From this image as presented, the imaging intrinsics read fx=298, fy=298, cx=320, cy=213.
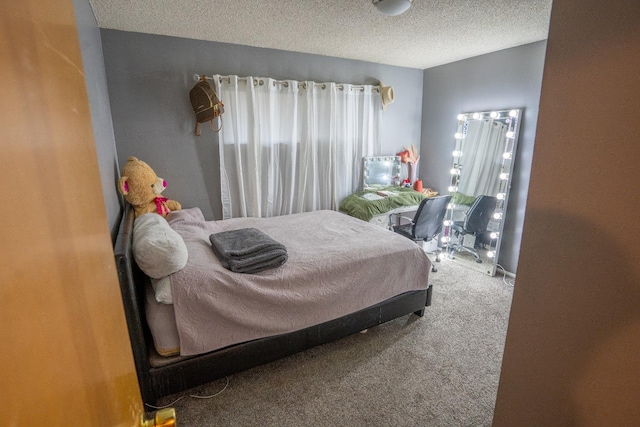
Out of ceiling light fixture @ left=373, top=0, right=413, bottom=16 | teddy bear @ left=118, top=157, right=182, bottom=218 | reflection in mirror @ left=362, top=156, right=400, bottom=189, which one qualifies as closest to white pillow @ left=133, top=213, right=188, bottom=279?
teddy bear @ left=118, top=157, right=182, bottom=218

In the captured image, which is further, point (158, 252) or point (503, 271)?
point (503, 271)

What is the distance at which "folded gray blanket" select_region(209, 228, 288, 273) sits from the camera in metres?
1.76

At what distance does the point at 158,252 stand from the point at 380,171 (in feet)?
9.80

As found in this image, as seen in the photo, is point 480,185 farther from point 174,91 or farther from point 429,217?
point 174,91

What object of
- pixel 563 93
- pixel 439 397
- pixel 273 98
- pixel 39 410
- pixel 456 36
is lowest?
pixel 439 397

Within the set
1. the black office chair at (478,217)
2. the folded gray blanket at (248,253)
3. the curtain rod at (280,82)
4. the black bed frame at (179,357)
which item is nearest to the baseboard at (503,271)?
the black office chair at (478,217)

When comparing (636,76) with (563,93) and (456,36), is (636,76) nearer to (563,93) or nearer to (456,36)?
(563,93)

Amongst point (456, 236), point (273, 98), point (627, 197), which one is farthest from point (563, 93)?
point (456, 236)

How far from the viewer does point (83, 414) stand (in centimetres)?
35

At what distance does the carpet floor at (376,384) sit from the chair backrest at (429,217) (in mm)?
983

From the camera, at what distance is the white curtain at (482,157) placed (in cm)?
325

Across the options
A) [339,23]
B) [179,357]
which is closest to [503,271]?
[339,23]

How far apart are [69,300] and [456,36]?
329 cm

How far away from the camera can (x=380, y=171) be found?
3.90 meters
